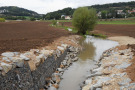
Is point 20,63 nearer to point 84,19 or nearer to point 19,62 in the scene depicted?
point 19,62

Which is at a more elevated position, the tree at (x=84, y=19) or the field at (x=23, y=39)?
the tree at (x=84, y=19)

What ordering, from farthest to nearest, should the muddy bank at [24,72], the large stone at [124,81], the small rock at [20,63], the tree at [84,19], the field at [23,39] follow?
the tree at [84,19] < the field at [23,39] < the large stone at [124,81] < the small rock at [20,63] < the muddy bank at [24,72]

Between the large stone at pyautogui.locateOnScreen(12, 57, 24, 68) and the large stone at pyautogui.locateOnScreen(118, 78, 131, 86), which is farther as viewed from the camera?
the large stone at pyautogui.locateOnScreen(118, 78, 131, 86)

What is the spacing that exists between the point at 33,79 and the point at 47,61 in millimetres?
2722

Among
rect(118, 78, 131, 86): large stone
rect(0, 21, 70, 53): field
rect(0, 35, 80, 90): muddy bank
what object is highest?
rect(0, 21, 70, 53): field

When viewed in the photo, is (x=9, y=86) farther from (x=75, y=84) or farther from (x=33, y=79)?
(x=75, y=84)

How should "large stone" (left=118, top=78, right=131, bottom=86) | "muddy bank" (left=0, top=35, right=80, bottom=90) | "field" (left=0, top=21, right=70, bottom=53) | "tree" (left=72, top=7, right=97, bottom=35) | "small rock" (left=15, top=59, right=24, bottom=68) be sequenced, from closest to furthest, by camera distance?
"muddy bank" (left=0, top=35, right=80, bottom=90) → "small rock" (left=15, top=59, right=24, bottom=68) → "large stone" (left=118, top=78, right=131, bottom=86) → "field" (left=0, top=21, right=70, bottom=53) → "tree" (left=72, top=7, right=97, bottom=35)

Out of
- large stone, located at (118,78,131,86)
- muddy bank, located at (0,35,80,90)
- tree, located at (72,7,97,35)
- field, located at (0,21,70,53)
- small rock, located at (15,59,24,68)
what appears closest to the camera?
muddy bank, located at (0,35,80,90)

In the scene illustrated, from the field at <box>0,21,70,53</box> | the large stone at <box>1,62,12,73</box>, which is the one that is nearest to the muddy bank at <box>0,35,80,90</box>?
the large stone at <box>1,62,12,73</box>

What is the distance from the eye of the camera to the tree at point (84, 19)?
115 feet

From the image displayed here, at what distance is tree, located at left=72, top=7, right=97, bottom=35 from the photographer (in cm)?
3491

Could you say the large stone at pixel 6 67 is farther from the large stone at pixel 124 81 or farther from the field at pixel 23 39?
the large stone at pixel 124 81

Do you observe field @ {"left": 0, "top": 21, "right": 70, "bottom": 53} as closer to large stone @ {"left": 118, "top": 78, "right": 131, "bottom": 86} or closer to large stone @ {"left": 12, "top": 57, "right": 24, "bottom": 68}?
large stone @ {"left": 12, "top": 57, "right": 24, "bottom": 68}

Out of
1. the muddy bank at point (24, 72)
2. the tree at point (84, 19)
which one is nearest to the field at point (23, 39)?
the muddy bank at point (24, 72)
